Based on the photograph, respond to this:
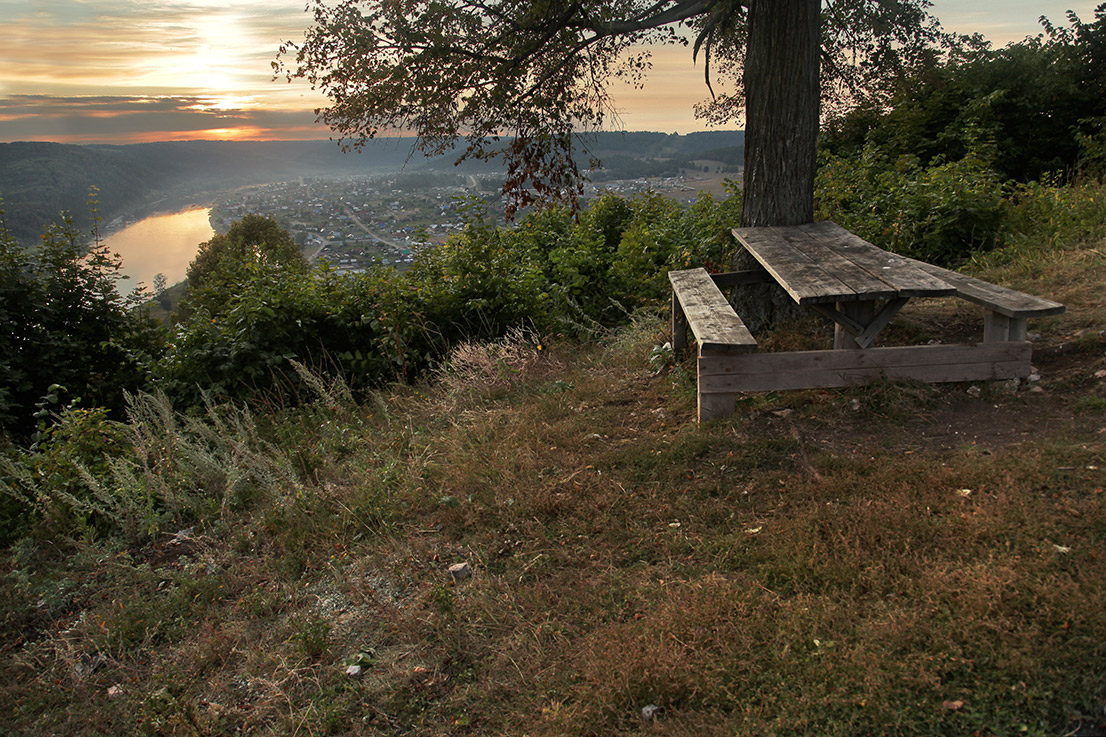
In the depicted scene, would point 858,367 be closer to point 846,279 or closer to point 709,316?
point 846,279

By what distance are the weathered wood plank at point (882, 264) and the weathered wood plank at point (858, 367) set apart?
46cm

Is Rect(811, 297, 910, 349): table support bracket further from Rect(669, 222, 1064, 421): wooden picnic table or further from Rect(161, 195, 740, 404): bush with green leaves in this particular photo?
Rect(161, 195, 740, 404): bush with green leaves

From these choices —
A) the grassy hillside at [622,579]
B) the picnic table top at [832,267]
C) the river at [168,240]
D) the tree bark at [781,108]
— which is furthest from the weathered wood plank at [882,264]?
the river at [168,240]

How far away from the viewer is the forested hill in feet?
30.3

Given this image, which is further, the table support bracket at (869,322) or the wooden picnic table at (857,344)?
the table support bracket at (869,322)

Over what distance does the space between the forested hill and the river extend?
1.30 meters

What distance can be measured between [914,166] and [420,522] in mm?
9184

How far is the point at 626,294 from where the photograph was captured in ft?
26.9

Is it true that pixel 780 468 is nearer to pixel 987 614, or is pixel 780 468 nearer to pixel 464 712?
pixel 987 614

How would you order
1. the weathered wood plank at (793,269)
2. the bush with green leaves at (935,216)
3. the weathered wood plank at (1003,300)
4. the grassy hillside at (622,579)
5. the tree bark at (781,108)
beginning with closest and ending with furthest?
the grassy hillside at (622,579) → the weathered wood plank at (793,269) → the weathered wood plank at (1003,300) → the tree bark at (781,108) → the bush with green leaves at (935,216)

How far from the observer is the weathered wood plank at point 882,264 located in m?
3.65

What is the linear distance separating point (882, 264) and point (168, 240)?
28.4 m

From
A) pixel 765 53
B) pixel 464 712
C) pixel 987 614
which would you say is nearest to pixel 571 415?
pixel 464 712

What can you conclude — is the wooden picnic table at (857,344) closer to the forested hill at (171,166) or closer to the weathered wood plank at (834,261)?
the weathered wood plank at (834,261)
